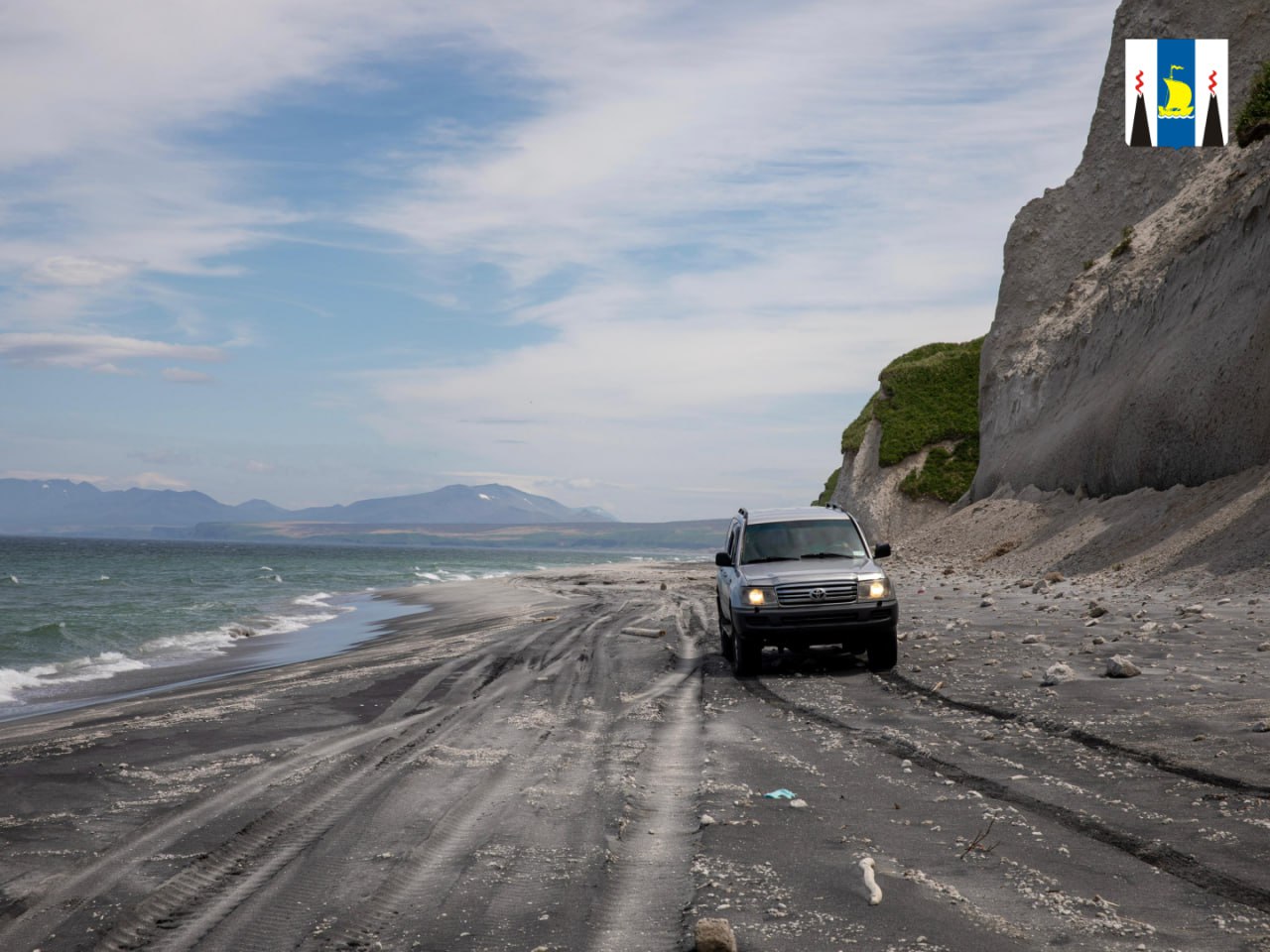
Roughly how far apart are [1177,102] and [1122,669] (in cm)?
3321

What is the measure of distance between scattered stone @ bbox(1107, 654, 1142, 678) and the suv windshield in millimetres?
4310

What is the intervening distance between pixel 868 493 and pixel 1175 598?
114ft

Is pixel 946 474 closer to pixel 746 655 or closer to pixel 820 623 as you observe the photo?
pixel 820 623

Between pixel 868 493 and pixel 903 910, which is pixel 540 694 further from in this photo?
pixel 868 493

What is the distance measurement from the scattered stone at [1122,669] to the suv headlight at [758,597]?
13.7ft

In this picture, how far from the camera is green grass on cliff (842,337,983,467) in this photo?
5044cm

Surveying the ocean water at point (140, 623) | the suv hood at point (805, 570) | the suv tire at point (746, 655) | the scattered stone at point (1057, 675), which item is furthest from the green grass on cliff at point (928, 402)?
the scattered stone at point (1057, 675)

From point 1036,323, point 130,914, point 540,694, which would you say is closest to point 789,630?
point 540,694

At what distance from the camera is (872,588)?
529 inches

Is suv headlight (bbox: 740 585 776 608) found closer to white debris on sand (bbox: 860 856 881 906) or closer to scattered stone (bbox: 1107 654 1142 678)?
scattered stone (bbox: 1107 654 1142 678)

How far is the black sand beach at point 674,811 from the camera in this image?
4.84 m

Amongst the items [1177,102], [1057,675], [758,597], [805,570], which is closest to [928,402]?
[1177,102]

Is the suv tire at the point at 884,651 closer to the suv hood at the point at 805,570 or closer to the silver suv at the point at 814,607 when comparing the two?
the silver suv at the point at 814,607

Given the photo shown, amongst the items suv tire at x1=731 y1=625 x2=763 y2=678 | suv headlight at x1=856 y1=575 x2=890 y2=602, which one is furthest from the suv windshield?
suv tire at x1=731 y1=625 x2=763 y2=678
